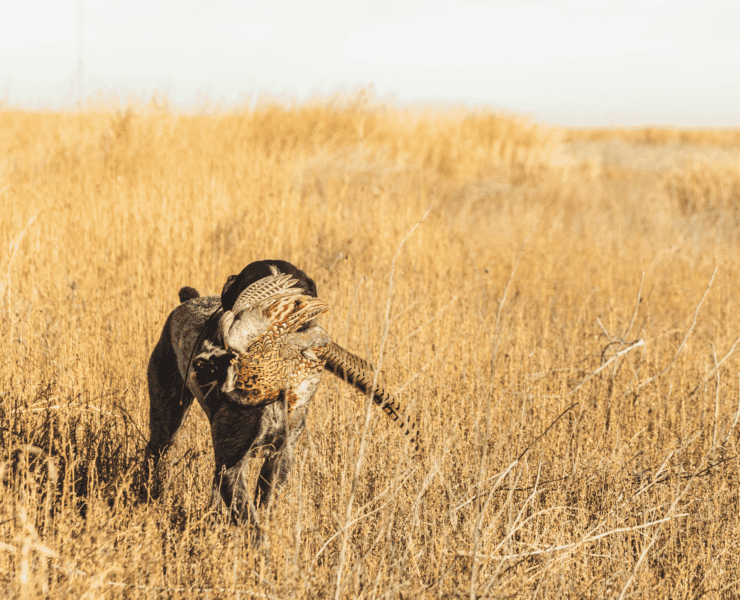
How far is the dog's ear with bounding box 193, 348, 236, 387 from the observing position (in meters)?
1.39

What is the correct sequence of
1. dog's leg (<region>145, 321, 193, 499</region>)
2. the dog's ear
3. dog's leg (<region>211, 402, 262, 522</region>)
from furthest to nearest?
dog's leg (<region>145, 321, 193, 499</region>) < dog's leg (<region>211, 402, 262, 522</region>) < the dog's ear

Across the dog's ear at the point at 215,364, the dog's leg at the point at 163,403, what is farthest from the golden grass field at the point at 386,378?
the dog's ear at the point at 215,364

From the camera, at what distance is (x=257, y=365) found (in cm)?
140

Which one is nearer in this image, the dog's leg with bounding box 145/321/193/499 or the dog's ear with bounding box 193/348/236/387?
the dog's ear with bounding box 193/348/236/387

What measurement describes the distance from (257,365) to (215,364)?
0.10 metres

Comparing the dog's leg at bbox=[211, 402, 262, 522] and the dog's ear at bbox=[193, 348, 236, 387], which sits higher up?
the dog's ear at bbox=[193, 348, 236, 387]

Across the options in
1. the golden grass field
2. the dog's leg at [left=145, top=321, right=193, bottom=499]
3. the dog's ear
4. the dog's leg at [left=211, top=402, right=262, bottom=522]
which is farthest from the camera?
the dog's leg at [left=145, top=321, right=193, bottom=499]

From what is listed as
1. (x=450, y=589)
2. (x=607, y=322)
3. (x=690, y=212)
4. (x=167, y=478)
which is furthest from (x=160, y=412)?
(x=690, y=212)

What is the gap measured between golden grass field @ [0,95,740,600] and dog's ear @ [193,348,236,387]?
39 cm

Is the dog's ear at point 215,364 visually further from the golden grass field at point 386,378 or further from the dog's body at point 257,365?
→ the golden grass field at point 386,378

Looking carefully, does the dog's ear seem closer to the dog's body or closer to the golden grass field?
the dog's body

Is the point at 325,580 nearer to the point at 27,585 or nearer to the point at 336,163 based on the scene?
the point at 27,585

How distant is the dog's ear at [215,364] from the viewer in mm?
1388

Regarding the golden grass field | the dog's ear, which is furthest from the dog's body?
the golden grass field
